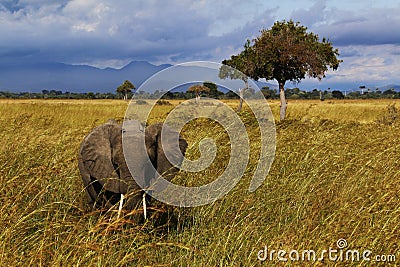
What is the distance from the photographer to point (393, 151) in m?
5.20

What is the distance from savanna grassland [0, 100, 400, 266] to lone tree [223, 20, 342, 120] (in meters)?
10.2

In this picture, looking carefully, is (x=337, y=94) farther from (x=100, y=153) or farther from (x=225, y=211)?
(x=100, y=153)

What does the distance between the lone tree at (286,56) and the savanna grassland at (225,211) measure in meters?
10.2

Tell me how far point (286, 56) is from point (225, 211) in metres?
13.6

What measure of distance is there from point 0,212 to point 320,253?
2.20 m

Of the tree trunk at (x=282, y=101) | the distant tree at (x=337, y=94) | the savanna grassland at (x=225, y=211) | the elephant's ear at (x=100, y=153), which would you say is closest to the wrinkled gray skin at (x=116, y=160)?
the elephant's ear at (x=100, y=153)

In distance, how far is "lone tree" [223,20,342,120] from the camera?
16.8m

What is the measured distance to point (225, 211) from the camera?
13.4ft

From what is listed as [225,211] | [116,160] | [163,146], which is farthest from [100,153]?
[225,211]

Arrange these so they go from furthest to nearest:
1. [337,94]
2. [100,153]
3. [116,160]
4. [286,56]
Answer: [337,94] → [286,56] → [100,153] → [116,160]

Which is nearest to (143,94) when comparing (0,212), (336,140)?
(0,212)

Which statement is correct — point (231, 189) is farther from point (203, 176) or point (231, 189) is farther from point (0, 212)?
point (0, 212)

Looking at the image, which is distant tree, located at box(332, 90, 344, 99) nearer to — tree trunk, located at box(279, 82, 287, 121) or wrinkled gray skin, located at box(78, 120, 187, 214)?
tree trunk, located at box(279, 82, 287, 121)

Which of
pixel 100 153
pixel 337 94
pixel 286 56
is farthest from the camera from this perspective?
pixel 337 94
